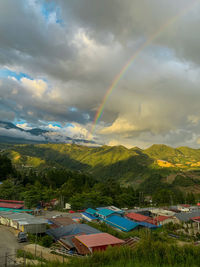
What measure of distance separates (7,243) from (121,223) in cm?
1744

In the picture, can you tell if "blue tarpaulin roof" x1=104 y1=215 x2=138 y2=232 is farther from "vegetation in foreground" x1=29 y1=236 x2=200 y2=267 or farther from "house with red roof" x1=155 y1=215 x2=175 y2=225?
"vegetation in foreground" x1=29 y1=236 x2=200 y2=267

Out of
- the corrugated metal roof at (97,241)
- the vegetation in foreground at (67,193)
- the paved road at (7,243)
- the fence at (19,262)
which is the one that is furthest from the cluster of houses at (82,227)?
the vegetation in foreground at (67,193)

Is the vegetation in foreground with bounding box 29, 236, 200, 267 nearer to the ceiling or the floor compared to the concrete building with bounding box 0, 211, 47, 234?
nearer to the ceiling

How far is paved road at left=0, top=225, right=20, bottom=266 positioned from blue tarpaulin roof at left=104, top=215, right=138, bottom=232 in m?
15.5

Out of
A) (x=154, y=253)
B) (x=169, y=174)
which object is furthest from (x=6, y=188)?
(x=169, y=174)

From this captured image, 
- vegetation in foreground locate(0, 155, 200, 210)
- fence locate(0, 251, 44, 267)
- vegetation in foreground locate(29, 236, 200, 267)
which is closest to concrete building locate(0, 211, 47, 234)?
fence locate(0, 251, 44, 267)

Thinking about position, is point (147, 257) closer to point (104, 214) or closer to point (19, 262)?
point (19, 262)

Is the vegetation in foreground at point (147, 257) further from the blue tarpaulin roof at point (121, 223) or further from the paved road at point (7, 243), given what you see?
the blue tarpaulin roof at point (121, 223)

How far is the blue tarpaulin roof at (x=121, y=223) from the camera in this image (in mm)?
29206

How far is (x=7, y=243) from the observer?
65.5ft

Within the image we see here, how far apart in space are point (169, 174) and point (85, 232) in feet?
429

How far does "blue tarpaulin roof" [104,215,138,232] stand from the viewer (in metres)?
29.2

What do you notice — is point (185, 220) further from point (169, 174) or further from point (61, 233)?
point (169, 174)

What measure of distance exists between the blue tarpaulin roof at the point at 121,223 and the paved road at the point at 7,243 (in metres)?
15.5
